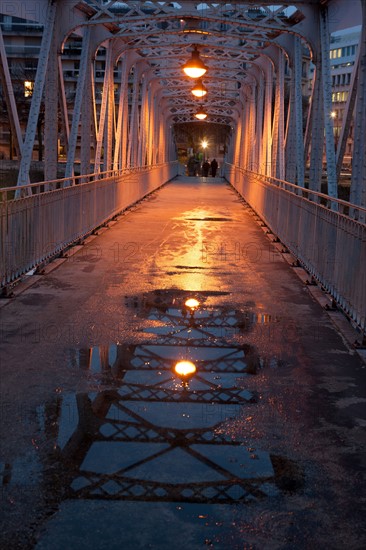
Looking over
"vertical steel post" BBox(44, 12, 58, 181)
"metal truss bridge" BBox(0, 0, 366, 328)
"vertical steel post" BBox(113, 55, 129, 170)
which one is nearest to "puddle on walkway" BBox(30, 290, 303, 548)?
"metal truss bridge" BBox(0, 0, 366, 328)

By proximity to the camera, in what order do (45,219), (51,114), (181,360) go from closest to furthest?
(181,360) < (45,219) < (51,114)

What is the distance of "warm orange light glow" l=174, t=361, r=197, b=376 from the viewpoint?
6.66 metres

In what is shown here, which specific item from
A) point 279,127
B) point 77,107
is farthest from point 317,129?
point 77,107

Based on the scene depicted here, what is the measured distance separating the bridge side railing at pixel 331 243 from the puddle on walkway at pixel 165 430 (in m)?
1.42

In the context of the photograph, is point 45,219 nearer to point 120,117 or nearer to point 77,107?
point 77,107

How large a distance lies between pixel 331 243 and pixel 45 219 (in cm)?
444

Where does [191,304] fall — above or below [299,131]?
below

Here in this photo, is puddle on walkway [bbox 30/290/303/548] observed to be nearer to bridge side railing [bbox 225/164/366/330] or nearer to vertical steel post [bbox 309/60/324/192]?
bridge side railing [bbox 225/164/366/330]

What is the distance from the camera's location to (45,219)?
11992 millimetres

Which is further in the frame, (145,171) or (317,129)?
(145,171)

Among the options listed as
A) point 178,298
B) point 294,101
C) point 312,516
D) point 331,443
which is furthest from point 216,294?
point 294,101

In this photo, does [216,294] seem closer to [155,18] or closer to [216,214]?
[155,18]

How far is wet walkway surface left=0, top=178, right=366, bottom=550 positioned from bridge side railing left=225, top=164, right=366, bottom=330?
17.2 inches

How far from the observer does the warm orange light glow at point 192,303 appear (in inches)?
380
